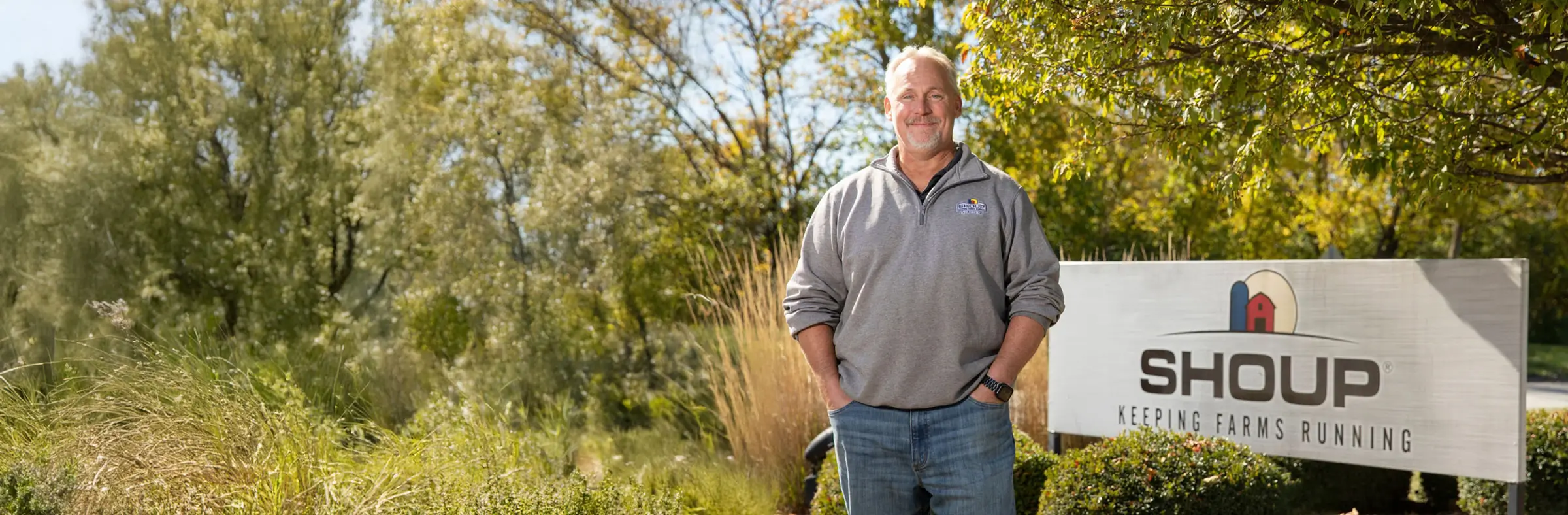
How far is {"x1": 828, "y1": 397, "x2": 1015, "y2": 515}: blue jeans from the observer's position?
8.30 ft

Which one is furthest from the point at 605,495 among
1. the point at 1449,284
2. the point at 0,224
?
the point at 0,224

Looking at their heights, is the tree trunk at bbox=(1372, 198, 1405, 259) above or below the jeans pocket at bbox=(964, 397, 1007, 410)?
above

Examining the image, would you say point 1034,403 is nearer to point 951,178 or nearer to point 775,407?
point 775,407

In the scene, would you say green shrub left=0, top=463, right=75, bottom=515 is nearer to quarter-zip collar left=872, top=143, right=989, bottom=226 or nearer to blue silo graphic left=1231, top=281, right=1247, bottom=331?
quarter-zip collar left=872, top=143, right=989, bottom=226

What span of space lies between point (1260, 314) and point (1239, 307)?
93 millimetres

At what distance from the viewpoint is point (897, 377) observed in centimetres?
255

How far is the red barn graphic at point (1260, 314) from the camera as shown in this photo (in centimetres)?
496

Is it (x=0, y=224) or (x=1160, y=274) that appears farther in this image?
(x=0, y=224)

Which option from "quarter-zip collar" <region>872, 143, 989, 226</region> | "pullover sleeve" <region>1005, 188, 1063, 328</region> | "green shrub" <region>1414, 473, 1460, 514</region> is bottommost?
"green shrub" <region>1414, 473, 1460, 514</region>

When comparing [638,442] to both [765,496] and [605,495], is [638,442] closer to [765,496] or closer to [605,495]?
[765,496]

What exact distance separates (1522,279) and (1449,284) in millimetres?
270

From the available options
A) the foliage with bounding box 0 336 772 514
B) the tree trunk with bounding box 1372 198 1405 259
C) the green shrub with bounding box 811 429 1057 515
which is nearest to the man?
the foliage with bounding box 0 336 772 514

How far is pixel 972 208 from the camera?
259 centimetres

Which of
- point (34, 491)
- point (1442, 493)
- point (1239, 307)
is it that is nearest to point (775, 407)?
point (1239, 307)
